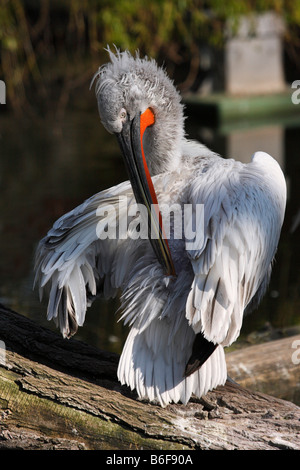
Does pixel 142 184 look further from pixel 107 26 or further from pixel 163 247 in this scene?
pixel 107 26

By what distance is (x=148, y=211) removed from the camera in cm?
232

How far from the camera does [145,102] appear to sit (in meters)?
2.51

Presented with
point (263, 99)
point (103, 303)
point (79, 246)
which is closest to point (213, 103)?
point (263, 99)

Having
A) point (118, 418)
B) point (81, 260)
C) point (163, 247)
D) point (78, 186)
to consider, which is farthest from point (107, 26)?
point (118, 418)

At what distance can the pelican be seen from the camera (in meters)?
2.20

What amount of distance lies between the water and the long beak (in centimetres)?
138

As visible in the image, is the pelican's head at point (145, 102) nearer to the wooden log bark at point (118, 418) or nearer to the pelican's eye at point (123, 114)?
the pelican's eye at point (123, 114)

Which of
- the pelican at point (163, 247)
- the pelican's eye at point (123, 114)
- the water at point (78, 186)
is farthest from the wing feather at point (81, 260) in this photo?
the water at point (78, 186)

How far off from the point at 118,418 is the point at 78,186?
16.9ft

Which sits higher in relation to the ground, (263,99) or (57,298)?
(263,99)

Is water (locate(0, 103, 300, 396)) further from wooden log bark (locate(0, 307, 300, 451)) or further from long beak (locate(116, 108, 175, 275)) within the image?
long beak (locate(116, 108, 175, 275))
